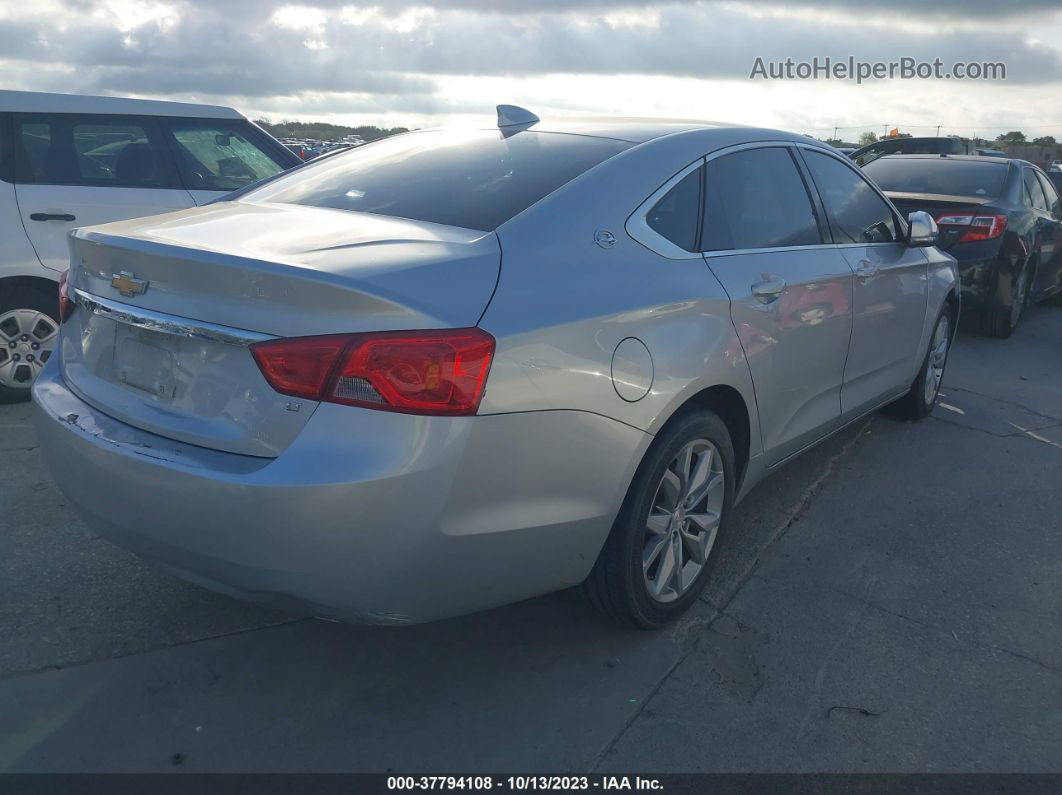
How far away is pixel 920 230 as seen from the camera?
4891 mm

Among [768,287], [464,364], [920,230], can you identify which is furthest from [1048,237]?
[464,364]

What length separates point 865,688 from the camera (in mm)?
3084

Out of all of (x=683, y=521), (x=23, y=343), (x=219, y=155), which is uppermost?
(x=219, y=155)

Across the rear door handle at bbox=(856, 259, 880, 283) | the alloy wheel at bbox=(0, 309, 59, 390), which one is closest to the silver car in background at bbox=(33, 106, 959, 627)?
the rear door handle at bbox=(856, 259, 880, 283)

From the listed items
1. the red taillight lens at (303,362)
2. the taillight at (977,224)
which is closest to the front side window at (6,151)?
the red taillight lens at (303,362)

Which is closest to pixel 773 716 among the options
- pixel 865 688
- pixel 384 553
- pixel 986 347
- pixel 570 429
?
pixel 865 688

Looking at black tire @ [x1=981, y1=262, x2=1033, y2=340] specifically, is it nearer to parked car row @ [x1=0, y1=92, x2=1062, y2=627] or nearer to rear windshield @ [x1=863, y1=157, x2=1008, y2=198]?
rear windshield @ [x1=863, y1=157, x2=1008, y2=198]

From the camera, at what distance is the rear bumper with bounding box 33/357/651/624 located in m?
2.40

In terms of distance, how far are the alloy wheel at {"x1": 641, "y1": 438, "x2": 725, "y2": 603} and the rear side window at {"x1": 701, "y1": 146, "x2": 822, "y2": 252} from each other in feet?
2.53

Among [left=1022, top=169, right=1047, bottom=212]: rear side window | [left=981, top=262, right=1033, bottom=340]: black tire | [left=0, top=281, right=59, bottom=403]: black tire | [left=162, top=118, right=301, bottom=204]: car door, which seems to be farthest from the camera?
[left=1022, top=169, right=1047, bottom=212]: rear side window

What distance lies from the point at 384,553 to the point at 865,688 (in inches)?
64.4

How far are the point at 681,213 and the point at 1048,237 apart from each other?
23.9 feet

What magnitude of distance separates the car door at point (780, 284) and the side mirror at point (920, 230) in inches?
33.4

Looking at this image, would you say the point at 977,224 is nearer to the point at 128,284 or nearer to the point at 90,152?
the point at 90,152
